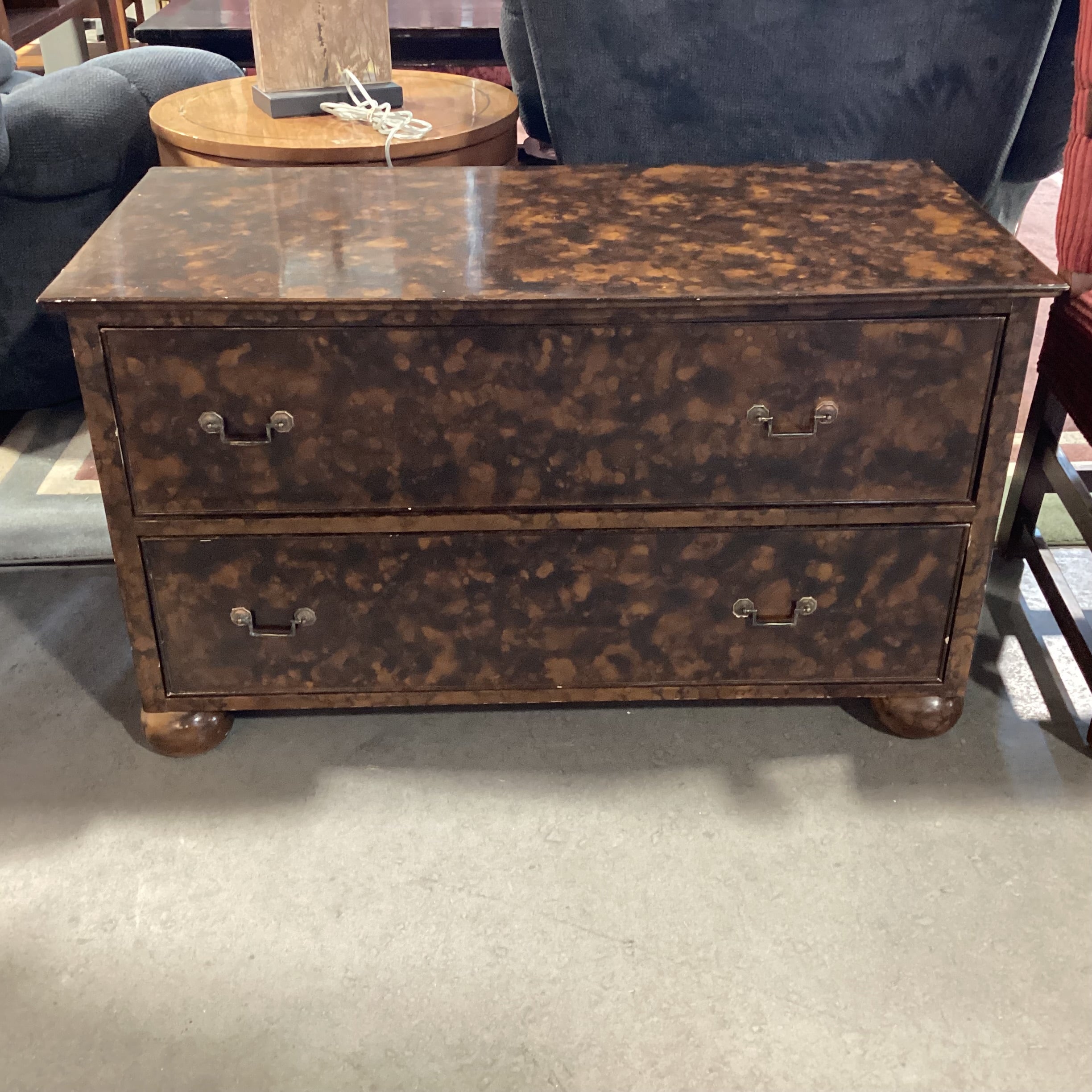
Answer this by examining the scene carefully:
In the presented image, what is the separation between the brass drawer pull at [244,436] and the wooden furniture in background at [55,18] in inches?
110

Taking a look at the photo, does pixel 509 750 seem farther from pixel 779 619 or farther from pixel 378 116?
pixel 378 116

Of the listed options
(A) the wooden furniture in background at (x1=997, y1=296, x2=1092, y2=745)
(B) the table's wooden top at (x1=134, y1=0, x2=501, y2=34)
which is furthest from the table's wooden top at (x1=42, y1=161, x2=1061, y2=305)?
(B) the table's wooden top at (x1=134, y1=0, x2=501, y2=34)

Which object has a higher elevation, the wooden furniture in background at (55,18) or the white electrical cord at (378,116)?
the white electrical cord at (378,116)

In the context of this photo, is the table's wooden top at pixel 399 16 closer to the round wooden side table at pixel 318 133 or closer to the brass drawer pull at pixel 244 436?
the round wooden side table at pixel 318 133

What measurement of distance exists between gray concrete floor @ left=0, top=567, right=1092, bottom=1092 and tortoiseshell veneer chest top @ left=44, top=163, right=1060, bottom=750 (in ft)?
0.31

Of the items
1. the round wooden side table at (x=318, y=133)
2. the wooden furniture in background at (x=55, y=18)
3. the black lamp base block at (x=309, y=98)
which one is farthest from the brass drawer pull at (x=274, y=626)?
the wooden furniture in background at (x=55, y=18)

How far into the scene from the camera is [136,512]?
3.84 feet

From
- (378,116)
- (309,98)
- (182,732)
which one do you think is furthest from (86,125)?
(182,732)

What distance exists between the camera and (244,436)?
44.4 inches

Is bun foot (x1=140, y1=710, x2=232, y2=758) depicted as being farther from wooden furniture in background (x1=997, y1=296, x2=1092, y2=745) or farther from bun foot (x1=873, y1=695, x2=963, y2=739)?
wooden furniture in background (x1=997, y1=296, x2=1092, y2=745)

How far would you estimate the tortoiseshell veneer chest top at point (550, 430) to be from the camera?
3.55 feet

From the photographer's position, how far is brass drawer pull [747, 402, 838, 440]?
44.3 inches

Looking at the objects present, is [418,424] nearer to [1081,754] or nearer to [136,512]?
[136,512]

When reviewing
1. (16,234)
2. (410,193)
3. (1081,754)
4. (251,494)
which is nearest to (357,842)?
(251,494)
